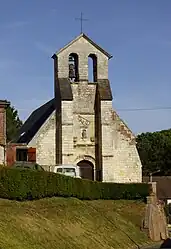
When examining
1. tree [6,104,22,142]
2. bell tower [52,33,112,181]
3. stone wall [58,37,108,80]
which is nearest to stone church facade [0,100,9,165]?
bell tower [52,33,112,181]

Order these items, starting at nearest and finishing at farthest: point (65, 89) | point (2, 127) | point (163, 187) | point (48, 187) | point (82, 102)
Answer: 1. point (48, 187)
2. point (2, 127)
3. point (65, 89)
4. point (82, 102)
5. point (163, 187)

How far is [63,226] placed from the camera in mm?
27266

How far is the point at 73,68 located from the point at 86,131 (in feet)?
20.9

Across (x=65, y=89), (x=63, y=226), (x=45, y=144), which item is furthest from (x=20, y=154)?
(x=63, y=226)

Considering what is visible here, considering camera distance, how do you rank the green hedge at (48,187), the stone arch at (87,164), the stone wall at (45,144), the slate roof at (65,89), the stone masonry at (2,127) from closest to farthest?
the green hedge at (48,187), the stone masonry at (2,127), the slate roof at (65,89), the stone wall at (45,144), the stone arch at (87,164)

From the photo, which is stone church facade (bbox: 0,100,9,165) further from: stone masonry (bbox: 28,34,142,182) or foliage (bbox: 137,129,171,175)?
foliage (bbox: 137,129,171,175)

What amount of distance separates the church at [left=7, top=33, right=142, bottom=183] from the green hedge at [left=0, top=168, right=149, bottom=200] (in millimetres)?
8419

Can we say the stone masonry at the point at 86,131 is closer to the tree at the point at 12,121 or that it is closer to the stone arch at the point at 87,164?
the stone arch at the point at 87,164

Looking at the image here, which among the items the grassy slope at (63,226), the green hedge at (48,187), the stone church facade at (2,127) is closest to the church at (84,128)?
the stone church facade at (2,127)

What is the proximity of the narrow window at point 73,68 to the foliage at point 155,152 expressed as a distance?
49655 millimetres

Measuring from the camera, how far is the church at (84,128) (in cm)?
5625

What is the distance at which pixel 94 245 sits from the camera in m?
27.0

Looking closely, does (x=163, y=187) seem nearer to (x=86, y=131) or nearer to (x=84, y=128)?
(x=86, y=131)

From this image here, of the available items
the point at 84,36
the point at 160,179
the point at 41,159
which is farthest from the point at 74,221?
the point at 160,179
